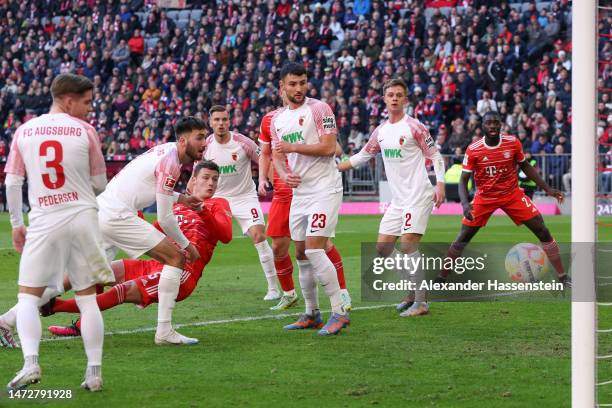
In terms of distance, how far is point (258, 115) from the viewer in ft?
102

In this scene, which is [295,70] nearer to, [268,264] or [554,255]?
[268,264]

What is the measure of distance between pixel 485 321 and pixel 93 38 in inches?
1202

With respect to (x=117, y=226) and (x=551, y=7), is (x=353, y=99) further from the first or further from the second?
(x=117, y=226)

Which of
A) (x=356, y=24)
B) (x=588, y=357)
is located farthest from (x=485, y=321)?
(x=356, y=24)

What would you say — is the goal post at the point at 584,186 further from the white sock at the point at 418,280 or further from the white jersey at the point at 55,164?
the white sock at the point at 418,280

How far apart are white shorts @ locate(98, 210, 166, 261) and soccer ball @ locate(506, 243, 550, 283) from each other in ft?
17.3

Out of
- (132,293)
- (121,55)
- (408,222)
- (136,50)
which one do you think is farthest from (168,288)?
(121,55)

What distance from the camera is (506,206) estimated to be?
39.1ft

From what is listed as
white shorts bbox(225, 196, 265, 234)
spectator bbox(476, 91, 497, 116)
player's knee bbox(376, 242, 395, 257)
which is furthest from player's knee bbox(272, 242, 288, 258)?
spectator bbox(476, 91, 497, 116)

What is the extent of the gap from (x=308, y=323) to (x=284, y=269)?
182cm

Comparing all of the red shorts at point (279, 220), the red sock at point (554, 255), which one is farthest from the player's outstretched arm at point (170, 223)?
the red sock at point (554, 255)

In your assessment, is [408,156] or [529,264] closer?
[408,156]

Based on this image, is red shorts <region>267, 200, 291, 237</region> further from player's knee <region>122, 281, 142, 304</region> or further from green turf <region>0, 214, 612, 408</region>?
player's knee <region>122, 281, 142, 304</region>

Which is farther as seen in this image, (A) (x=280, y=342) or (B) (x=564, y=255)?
(B) (x=564, y=255)
